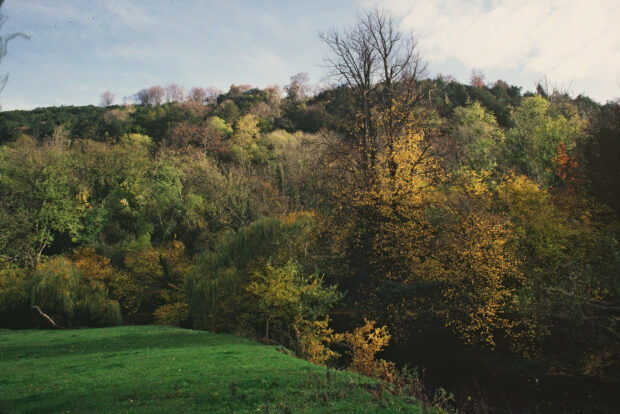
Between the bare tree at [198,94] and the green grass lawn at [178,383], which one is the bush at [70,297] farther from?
the bare tree at [198,94]

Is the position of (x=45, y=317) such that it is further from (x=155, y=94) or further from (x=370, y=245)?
(x=155, y=94)

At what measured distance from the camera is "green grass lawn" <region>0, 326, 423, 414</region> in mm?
8992

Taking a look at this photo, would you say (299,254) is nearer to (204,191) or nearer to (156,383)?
(156,383)

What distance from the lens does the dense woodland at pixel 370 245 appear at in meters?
19.2

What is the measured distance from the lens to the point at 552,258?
22.2 meters

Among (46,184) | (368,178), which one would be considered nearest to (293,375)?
(368,178)

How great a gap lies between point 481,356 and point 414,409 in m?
14.5

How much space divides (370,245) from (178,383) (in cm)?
1282

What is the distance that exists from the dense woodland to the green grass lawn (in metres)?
5.57

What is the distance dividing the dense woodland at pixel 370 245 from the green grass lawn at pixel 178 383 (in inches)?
219

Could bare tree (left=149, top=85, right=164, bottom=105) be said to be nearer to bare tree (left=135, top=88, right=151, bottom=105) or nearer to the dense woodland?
bare tree (left=135, top=88, right=151, bottom=105)

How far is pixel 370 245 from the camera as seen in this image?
21234 millimetres

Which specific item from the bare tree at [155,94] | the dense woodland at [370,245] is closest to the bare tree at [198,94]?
the bare tree at [155,94]

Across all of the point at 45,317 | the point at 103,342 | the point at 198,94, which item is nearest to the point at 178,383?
the point at 103,342
